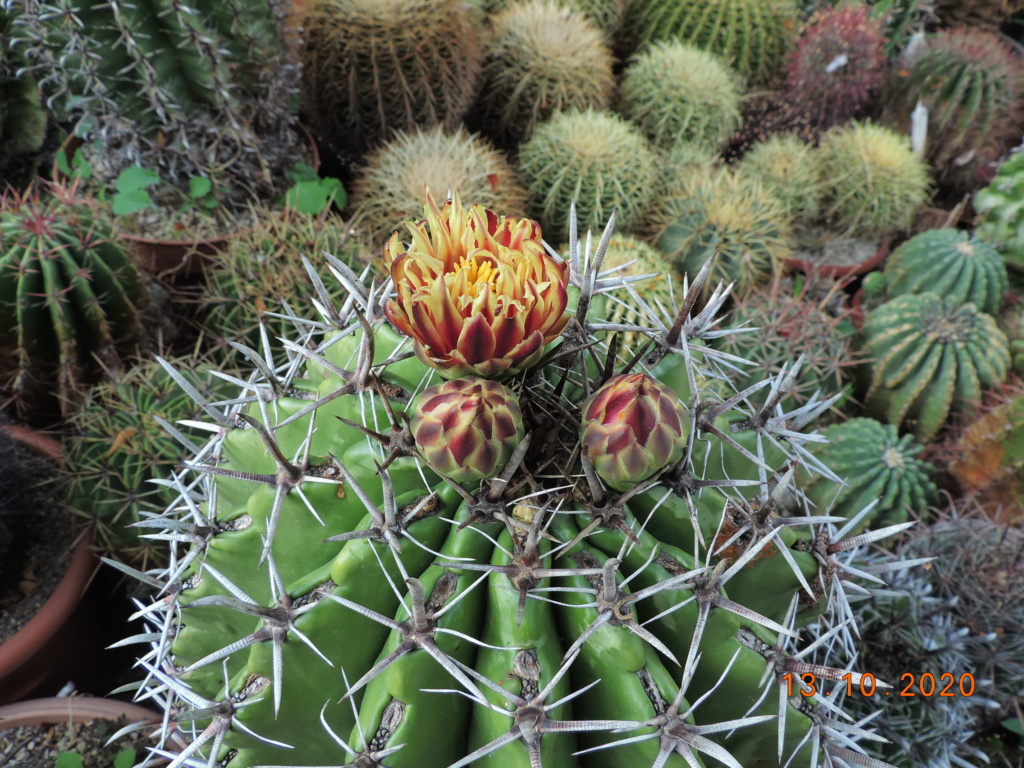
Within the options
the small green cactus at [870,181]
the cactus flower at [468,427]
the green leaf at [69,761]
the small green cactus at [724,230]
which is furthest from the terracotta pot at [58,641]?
the small green cactus at [870,181]

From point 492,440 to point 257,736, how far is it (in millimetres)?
388

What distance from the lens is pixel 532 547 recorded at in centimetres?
65

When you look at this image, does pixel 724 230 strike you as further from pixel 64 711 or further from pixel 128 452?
pixel 64 711

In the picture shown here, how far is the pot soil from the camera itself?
1175 millimetres

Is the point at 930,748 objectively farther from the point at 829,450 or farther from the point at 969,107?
the point at 969,107

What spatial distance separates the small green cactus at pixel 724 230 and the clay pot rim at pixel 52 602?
1584 mm

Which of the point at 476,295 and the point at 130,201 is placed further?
the point at 130,201

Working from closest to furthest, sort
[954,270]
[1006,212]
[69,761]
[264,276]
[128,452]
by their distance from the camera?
1. [69,761]
2. [128,452]
3. [264,276]
4. [954,270]
5. [1006,212]

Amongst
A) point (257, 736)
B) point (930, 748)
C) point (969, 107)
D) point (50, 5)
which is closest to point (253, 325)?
point (50, 5)

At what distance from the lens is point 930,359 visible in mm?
1902

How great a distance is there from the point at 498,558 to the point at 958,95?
303 cm

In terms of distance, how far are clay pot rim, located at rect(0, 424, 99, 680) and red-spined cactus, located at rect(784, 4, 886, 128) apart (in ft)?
9.12

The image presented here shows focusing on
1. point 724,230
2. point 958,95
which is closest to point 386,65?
point 724,230

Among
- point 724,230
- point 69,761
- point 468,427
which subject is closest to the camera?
point 468,427
